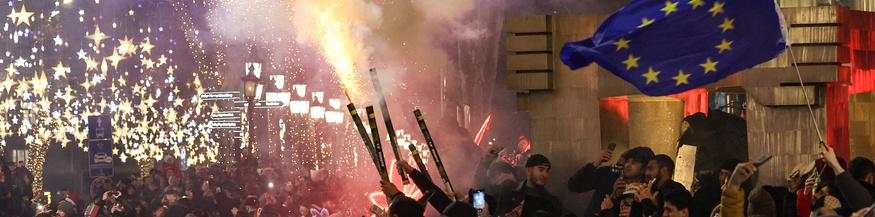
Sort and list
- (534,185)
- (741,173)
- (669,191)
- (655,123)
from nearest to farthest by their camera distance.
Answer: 1. (741,173)
2. (669,191)
3. (534,185)
4. (655,123)

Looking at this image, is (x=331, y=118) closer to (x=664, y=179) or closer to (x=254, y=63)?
(x=254, y=63)

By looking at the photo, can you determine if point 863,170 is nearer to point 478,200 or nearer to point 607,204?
point 607,204

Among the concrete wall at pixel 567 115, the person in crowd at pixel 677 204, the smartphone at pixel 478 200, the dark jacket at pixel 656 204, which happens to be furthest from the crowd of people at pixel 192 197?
the person in crowd at pixel 677 204

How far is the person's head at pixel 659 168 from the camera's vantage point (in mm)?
13570

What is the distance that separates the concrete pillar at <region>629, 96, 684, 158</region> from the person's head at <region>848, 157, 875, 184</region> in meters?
7.07

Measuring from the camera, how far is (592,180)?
52.5 feet

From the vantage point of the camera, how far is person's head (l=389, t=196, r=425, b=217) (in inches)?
428

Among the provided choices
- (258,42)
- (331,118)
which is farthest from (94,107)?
(331,118)

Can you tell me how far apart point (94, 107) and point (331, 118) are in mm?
14753

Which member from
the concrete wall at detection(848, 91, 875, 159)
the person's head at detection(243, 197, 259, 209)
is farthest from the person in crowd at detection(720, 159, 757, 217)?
the person's head at detection(243, 197, 259, 209)

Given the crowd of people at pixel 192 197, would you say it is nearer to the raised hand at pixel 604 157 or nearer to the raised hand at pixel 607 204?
the raised hand at pixel 604 157

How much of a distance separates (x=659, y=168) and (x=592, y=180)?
2395mm

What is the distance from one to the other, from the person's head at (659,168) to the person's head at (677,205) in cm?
248

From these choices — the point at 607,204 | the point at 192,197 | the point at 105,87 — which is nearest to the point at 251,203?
the point at 192,197
